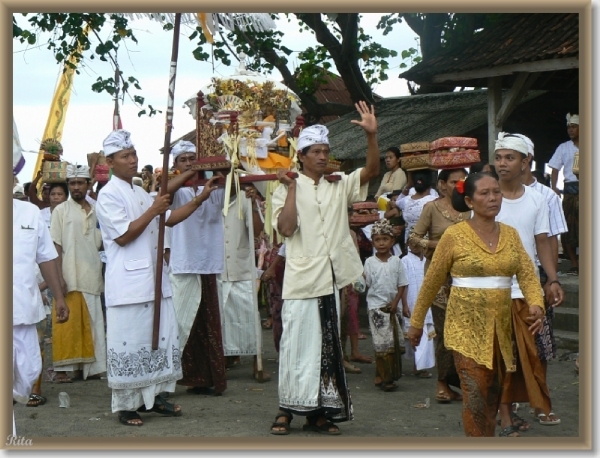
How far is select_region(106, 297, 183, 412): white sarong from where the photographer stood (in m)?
7.89

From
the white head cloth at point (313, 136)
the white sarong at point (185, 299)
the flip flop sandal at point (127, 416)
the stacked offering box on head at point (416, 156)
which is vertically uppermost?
the stacked offering box on head at point (416, 156)

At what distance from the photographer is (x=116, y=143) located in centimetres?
798

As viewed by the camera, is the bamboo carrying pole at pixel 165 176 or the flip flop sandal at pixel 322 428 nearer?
the flip flop sandal at pixel 322 428

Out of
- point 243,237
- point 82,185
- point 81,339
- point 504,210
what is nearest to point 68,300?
point 81,339

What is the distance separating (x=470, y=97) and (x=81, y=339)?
36.9 feet

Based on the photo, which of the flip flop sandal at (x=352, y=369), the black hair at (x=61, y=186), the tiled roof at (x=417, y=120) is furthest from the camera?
the tiled roof at (x=417, y=120)

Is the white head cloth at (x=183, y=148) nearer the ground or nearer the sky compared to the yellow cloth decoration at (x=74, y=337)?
nearer the sky

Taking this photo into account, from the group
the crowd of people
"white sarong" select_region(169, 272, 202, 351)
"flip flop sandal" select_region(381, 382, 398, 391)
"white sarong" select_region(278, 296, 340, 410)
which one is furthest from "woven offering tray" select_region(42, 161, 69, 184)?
"white sarong" select_region(278, 296, 340, 410)

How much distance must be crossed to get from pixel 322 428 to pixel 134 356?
5.03 feet

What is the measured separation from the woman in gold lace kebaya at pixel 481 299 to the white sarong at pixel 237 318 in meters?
4.00

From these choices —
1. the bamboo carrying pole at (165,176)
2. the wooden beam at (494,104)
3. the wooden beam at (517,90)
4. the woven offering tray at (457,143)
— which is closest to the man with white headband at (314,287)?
the bamboo carrying pole at (165,176)

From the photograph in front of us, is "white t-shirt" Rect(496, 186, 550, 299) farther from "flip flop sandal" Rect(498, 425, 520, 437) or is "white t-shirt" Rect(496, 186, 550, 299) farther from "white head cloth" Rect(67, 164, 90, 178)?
"white head cloth" Rect(67, 164, 90, 178)

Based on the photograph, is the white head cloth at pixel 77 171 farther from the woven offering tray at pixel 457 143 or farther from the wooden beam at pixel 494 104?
the wooden beam at pixel 494 104

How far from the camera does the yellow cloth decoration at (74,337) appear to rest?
10.1m
